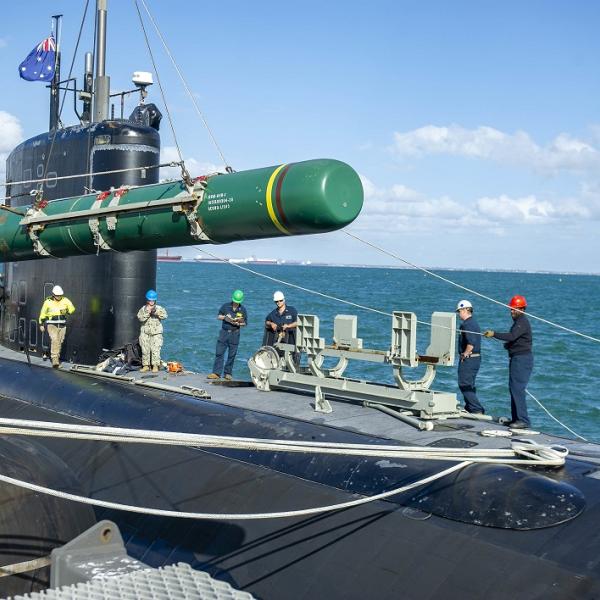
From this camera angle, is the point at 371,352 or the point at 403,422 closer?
the point at 403,422

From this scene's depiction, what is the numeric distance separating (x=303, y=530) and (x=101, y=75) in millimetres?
9138

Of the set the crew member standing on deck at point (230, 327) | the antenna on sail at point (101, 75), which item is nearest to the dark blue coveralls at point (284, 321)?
the crew member standing on deck at point (230, 327)

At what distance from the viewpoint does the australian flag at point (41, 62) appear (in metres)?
15.6

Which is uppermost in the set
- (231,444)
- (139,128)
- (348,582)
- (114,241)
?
(139,128)

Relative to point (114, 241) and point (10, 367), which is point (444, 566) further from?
point (10, 367)

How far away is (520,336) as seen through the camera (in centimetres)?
995

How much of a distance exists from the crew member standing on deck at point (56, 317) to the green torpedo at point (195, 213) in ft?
9.02

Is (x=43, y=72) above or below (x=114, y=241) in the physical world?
above

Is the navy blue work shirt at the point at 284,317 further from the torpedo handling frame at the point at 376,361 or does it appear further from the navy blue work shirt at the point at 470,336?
the navy blue work shirt at the point at 470,336

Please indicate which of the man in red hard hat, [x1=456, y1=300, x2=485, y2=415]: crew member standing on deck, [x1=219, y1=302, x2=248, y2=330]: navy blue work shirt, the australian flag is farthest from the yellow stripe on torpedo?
the australian flag

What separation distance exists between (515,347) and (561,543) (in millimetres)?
4209

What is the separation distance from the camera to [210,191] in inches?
319

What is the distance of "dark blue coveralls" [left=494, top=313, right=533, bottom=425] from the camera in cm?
993

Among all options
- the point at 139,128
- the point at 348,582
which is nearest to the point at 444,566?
the point at 348,582
